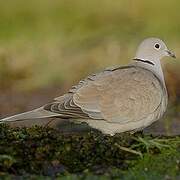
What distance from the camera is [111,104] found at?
680 centimetres

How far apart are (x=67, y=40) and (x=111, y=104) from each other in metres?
6.35

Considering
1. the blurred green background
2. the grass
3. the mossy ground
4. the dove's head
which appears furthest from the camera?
the grass

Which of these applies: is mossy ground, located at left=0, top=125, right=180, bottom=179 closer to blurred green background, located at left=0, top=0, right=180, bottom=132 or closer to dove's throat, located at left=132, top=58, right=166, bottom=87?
dove's throat, located at left=132, top=58, right=166, bottom=87

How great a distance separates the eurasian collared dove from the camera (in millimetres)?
6727

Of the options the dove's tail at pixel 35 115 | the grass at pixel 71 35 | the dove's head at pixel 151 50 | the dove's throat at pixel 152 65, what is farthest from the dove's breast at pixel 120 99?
the grass at pixel 71 35

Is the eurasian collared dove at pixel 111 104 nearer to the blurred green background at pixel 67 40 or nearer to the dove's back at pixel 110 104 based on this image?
the dove's back at pixel 110 104

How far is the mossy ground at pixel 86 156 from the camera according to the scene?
539 centimetres

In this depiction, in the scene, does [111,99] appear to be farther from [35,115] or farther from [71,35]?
[71,35]

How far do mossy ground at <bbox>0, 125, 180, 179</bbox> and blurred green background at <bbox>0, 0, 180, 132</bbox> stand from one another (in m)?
5.02

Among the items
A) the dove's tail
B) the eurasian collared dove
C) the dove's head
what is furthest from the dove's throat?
the dove's tail

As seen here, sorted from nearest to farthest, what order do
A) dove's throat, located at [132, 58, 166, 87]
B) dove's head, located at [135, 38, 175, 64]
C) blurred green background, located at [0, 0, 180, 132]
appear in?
dove's throat, located at [132, 58, 166, 87] → dove's head, located at [135, 38, 175, 64] → blurred green background, located at [0, 0, 180, 132]

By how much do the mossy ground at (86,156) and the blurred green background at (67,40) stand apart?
5.02 metres

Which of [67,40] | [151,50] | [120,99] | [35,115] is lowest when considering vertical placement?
[67,40]

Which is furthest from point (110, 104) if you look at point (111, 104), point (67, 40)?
point (67, 40)
